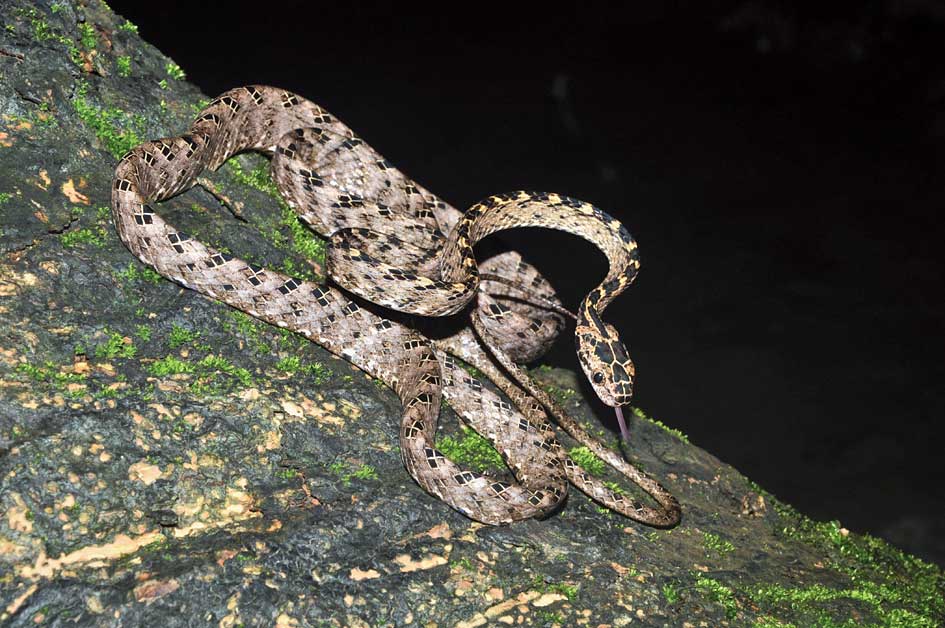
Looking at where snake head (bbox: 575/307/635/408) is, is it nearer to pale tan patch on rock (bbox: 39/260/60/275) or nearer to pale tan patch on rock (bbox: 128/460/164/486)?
pale tan patch on rock (bbox: 128/460/164/486)

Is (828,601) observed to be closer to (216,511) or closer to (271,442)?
(271,442)

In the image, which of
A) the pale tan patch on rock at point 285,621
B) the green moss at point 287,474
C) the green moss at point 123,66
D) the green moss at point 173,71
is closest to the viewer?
the pale tan patch on rock at point 285,621

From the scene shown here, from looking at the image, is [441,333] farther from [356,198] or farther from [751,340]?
[751,340]

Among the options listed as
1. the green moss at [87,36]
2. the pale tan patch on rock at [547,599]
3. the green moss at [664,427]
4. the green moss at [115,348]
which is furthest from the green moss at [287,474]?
the green moss at [87,36]

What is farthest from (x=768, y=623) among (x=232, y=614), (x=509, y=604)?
(x=232, y=614)

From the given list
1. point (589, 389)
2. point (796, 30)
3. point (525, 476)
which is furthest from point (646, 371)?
point (796, 30)

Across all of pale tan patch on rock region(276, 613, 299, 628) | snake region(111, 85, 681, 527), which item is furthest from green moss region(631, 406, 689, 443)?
pale tan patch on rock region(276, 613, 299, 628)

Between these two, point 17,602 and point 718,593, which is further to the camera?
point 718,593

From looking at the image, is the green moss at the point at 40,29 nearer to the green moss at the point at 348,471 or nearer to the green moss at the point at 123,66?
the green moss at the point at 123,66
